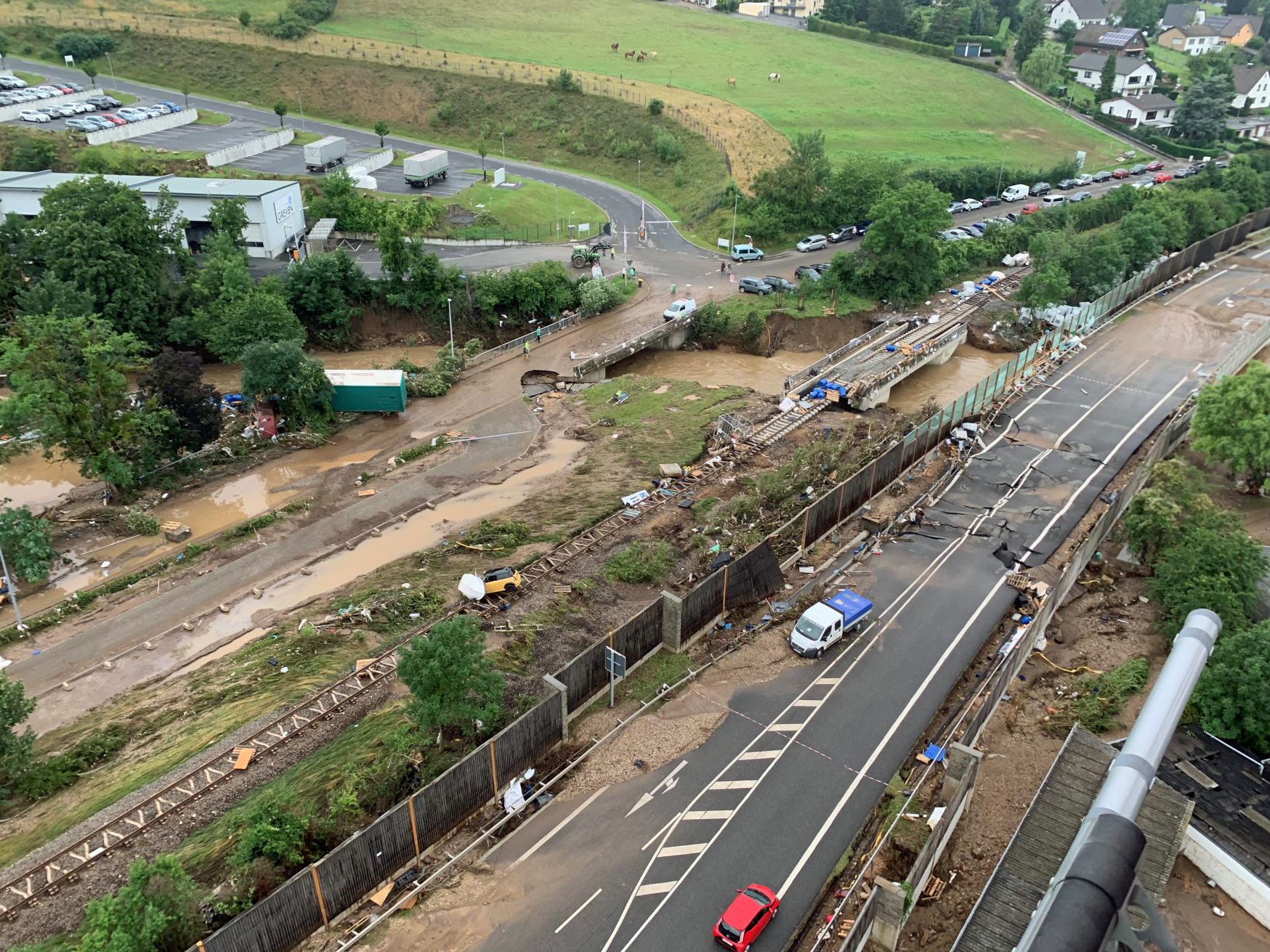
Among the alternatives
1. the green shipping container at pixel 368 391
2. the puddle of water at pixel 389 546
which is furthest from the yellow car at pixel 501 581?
the green shipping container at pixel 368 391

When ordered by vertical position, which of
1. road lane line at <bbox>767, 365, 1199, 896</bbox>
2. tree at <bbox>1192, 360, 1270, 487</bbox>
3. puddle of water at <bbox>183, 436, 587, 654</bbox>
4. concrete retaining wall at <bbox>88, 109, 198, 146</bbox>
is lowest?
puddle of water at <bbox>183, 436, 587, 654</bbox>

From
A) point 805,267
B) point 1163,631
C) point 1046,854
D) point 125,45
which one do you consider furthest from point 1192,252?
point 125,45

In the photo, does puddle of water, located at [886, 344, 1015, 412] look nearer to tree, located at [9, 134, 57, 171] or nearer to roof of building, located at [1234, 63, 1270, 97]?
tree, located at [9, 134, 57, 171]

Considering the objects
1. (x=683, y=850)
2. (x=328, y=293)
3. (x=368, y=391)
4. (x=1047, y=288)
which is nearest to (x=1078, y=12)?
(x=1047, y=288)

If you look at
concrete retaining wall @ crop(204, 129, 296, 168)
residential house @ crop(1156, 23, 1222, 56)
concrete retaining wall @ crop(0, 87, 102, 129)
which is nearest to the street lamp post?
concrete retaining wall @ crop(204, 129, 296, 168)

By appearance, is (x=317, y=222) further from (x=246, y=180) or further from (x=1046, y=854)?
(x=1046, y=854)
